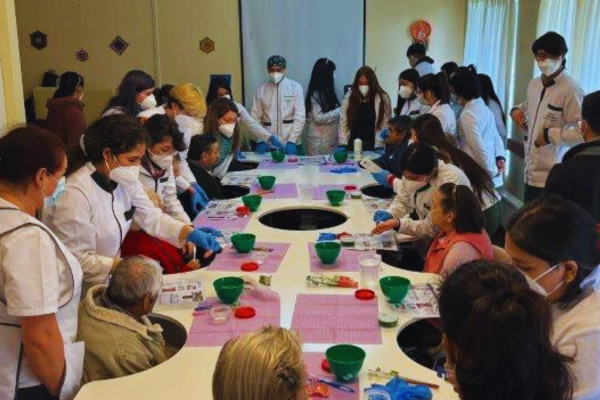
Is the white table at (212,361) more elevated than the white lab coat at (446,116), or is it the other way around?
the white lab coat at (446,116)

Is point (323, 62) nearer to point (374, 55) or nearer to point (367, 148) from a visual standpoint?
point (374, 55)

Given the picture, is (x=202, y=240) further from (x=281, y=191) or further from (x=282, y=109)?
(x=282, y=109)

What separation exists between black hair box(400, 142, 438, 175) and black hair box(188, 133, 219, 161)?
152 centimetres

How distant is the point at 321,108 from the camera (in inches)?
251

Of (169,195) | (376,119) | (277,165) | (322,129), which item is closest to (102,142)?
(169,195)

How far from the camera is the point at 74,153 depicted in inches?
98.5

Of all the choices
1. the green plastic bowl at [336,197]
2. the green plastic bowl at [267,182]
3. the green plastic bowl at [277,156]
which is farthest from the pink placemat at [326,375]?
the green plastic bowl at [277,156]

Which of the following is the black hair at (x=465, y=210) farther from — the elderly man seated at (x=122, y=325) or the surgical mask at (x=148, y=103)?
the surgical mask at (x=148, y=103)

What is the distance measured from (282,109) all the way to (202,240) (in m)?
3.40

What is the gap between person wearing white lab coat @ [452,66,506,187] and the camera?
14.7ft

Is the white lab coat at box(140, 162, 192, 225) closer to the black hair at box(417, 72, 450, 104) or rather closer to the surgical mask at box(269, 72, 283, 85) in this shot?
the black hair at box(417, 72, 450, 104)

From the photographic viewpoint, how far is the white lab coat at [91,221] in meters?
2.35

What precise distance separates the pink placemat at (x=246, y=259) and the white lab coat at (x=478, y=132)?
7.07ft

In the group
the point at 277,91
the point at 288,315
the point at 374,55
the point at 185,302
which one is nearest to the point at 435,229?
the point at 288,315
